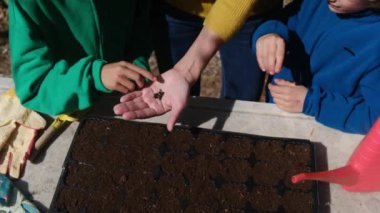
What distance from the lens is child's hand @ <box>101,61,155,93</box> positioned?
1098 millimetres

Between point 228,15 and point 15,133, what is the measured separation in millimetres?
665

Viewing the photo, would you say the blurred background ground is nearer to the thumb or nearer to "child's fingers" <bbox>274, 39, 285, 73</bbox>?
the thumb

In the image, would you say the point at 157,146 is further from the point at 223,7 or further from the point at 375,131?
the point at 375,131

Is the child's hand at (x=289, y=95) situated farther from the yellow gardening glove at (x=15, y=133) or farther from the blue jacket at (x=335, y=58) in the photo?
the yellow gardening glove at (x=15, y=133)

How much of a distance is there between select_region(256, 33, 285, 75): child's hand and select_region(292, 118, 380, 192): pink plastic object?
0.94 feet

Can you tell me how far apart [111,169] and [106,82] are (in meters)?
0.22

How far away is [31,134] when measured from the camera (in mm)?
1202

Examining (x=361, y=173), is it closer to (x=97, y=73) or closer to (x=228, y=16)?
(x=228, y=16)

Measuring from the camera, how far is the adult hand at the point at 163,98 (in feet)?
3.80

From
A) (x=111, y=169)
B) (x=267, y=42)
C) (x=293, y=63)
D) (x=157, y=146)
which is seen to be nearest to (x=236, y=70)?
(x=293, y=63)

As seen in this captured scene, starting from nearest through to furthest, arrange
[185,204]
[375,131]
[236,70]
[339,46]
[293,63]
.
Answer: [375,131], [185,204], [339,46], [293,63], [236,70]

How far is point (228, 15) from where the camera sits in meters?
1.18

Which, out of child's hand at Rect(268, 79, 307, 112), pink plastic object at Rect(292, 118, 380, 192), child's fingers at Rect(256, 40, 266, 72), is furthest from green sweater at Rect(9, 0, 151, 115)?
pink plastic object at Rect(292, 118, 380, 192)

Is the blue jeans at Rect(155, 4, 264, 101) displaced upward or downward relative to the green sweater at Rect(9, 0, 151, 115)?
downward
